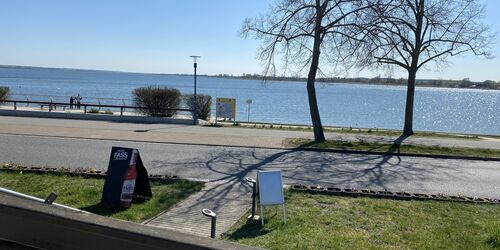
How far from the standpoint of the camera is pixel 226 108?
1137 inches

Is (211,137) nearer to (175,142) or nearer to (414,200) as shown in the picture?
(175,142)

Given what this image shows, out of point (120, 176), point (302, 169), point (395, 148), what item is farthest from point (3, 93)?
point (120, 176)

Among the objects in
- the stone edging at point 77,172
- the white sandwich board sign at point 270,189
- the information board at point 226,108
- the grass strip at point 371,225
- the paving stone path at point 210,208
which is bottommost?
the paving stone path at point 210,208

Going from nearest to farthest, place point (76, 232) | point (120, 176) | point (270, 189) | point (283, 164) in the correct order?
point (76, 232) → point (270, 189) → point (120, 176) → point (283, 164)

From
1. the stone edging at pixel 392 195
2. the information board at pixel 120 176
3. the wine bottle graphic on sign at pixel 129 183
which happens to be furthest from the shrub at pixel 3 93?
the stone edging at pixel 392 195

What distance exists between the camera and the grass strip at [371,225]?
232 inches

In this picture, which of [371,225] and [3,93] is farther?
[3,93]

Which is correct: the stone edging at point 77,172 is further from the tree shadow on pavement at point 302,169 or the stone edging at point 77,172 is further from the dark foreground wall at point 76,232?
the dark foreground wall at point 76,232

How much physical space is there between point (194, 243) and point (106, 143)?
1307 cm

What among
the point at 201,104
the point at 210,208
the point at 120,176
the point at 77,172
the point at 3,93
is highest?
the point at 3,93

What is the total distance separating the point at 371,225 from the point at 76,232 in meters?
4.27

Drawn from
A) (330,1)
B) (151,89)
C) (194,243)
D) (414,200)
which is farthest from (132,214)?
(151,89)

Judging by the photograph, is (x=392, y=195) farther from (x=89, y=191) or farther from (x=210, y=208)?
(x=89, y=191)

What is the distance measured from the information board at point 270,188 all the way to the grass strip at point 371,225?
0.34 meters
